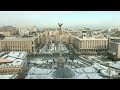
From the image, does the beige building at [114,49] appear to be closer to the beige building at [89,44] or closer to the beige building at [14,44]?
the beige building at [89,44]

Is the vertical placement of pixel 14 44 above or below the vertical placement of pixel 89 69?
above

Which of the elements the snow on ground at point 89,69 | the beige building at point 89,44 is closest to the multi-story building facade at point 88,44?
the beige building at point 89,44

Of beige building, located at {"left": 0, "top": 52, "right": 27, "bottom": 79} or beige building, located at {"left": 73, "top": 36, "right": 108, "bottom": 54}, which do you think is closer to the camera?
beige building, located at {"left": 0, "top": 52, "right": 27, "bottom": 79}

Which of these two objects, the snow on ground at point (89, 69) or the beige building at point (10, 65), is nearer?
the beige building at point (10, 65)

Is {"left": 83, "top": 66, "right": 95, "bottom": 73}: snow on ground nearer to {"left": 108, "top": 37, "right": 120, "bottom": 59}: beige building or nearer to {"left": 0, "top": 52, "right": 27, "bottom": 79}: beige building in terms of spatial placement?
{"left": 108, "top": 37, "right": 120, "bottom": 59}: beige building

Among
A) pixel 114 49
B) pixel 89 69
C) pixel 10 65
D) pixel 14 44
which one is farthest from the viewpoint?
pixel 114 49

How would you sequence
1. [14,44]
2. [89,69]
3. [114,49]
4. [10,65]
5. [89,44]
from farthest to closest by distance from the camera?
[89,44] → [114,49] → [89,69] → [14,44] → [10,65]

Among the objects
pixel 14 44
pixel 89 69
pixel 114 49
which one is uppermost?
pixel 14 44

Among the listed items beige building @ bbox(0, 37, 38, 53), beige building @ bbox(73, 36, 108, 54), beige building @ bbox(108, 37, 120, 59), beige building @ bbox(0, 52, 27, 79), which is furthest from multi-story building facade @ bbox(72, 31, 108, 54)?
beige building @ bbox(0, 52, 27, 79)

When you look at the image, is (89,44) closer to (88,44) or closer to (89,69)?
(88,44)

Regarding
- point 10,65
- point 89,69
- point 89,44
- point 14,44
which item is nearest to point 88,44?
point 89,44
